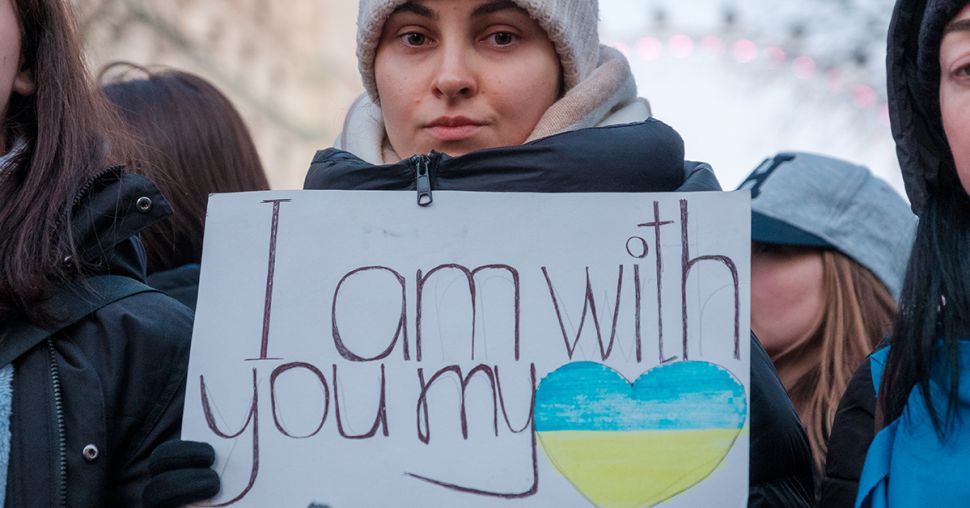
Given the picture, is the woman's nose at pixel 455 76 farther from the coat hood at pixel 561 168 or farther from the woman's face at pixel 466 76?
the coat hood at pixel 561 168

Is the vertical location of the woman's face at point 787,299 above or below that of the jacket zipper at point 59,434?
above

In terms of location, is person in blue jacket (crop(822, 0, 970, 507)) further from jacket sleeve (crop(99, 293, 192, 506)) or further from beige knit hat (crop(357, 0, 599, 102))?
jacket sleeve (crop(99, 293, 192, 506))

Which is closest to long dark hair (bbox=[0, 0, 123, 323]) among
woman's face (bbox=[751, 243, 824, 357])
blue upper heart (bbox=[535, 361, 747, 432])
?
blue upper heart (bbox=[535, 361, 747, 432])

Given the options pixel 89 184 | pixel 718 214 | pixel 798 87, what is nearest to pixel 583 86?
pixel 718 214

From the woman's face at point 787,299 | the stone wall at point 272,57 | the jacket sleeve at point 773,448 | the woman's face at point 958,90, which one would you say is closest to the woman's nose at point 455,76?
the jacket sleeve at point 773,448

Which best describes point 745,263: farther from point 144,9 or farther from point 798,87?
point 144,9

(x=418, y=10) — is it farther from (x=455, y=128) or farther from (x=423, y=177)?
(x=423, y=177)

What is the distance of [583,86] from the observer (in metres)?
2.21

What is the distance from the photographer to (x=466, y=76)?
212 cm

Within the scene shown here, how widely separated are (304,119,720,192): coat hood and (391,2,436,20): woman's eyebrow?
26 cm

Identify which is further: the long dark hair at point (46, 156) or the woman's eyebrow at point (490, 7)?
the woman's eyebrow at point (490, 7)

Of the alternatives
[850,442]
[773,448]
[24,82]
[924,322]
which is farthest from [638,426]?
Answer: [24,82]

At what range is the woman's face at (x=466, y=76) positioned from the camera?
7.02 ft

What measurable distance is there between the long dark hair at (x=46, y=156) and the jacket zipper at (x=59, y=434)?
0.25 feet
